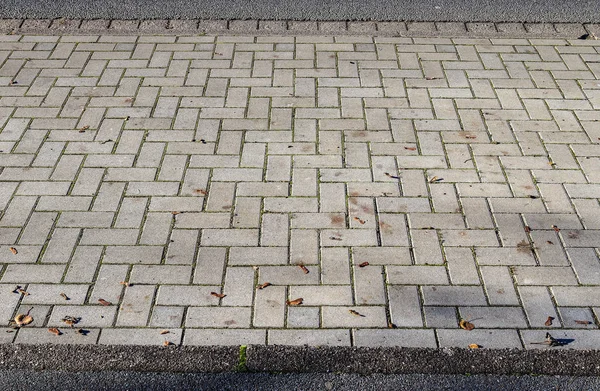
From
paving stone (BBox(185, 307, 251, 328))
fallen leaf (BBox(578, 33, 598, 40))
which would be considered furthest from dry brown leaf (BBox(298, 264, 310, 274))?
fallen leaf (BBox(578, 33, 598, 40))

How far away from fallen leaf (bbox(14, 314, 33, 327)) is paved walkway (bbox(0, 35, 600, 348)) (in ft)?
0.15

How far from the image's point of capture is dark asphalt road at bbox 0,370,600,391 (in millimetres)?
3475

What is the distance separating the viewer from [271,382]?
11.5ft

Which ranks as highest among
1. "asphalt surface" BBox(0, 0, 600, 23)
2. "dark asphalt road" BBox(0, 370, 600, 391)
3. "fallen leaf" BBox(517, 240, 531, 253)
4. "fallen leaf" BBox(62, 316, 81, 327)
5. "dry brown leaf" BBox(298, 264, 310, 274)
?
"asphalt surface" BBox(0, 0, 600, 23)

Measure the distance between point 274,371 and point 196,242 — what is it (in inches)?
42.9

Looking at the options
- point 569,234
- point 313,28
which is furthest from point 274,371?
point 313,28

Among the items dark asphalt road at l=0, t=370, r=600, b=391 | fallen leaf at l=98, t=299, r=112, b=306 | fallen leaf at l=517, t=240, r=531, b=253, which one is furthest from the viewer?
fallen leaf at l=517, t=240, r=531, b=253

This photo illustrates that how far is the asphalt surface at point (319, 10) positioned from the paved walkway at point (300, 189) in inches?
18.5

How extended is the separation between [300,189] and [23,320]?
189cm

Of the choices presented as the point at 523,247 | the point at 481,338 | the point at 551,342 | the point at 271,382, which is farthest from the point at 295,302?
the point at 523,247

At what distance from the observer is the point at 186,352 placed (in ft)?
11.9

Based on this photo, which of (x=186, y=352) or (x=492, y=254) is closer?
(x=186, y=352)

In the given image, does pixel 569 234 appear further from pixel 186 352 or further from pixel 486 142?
pixel 186 352

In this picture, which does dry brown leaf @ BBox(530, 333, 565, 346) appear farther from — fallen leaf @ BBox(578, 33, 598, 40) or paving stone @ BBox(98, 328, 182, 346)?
fallen leaf @ BBox(578, 33, 598, 40)
